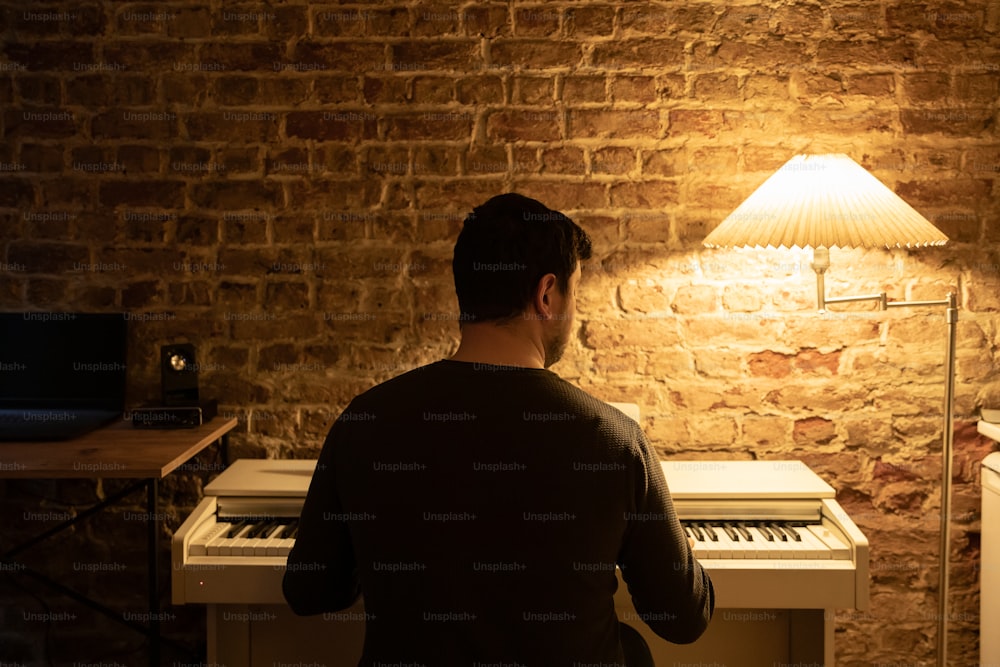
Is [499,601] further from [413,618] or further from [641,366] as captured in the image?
[641,366]

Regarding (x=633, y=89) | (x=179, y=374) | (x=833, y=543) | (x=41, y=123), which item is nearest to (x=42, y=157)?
(x=41, y=123)

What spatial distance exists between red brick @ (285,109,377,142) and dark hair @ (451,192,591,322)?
1383 millimetres

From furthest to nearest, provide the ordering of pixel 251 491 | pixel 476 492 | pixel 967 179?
pixel 967 179
pixel 251 491
pixel 476 492

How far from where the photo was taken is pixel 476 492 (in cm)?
131

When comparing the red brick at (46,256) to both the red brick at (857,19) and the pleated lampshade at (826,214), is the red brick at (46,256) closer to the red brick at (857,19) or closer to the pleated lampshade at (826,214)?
the pleated lampshade at (826,214)

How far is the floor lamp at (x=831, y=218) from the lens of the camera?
7.09 feet

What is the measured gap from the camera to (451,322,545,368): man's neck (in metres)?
1.40

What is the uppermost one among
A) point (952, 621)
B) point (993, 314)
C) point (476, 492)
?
point (993, 314)

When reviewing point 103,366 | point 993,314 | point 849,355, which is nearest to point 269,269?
point 103,366

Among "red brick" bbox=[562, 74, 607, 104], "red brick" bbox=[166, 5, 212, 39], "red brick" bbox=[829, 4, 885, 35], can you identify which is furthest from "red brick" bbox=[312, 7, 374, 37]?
"red brick" bbox=[829, 4, 885, 35]

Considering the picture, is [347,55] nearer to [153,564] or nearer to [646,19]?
[646,19]

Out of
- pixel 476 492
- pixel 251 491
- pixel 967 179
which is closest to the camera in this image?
pixel 476 492

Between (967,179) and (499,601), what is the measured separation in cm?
219

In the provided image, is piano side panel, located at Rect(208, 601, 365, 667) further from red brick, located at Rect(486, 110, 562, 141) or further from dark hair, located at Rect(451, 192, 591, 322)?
red brick, located at Rect(486, 110, 562, 141)
